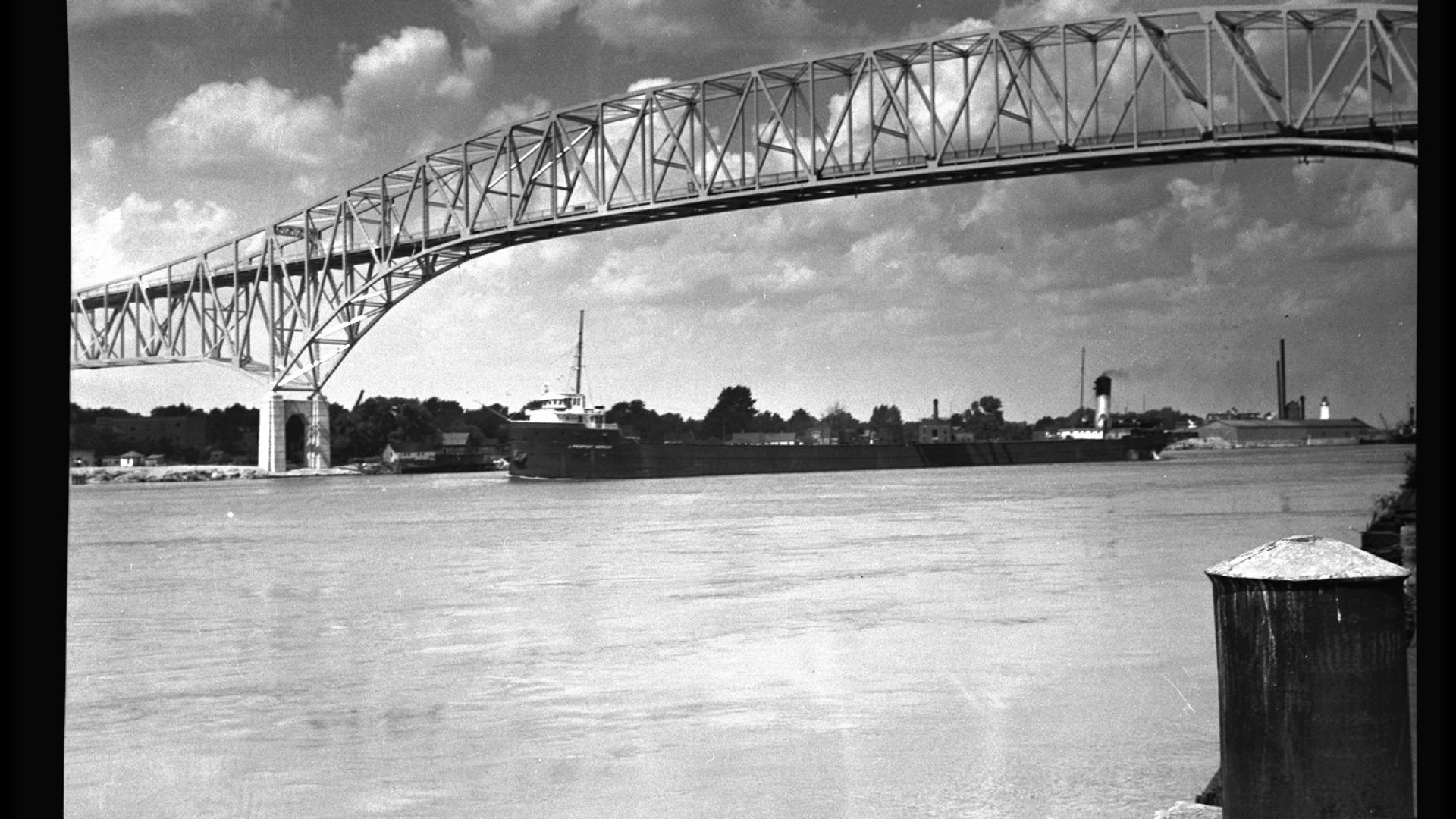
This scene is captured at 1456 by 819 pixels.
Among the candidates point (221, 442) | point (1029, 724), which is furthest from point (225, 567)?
point (221, 442)

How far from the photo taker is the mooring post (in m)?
2.00

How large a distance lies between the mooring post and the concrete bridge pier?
39.4 meters

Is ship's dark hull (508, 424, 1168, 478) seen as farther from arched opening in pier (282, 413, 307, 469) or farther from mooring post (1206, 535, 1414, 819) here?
mooring post (1206, 535, 1414, 819)

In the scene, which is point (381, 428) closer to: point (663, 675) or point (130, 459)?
point (130, 459)

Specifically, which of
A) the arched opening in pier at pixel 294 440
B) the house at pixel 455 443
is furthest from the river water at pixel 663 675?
the house at pixel 455 443

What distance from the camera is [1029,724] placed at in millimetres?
4816

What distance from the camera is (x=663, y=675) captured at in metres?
6.25

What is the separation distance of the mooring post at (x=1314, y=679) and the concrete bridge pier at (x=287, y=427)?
3943 cm

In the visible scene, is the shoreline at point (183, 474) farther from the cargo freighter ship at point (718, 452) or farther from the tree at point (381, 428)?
A: the cargo freighter ship at point (718, 452)

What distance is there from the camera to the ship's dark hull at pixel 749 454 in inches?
1617

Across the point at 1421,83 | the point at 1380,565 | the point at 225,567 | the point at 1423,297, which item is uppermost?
the point at 1421,83

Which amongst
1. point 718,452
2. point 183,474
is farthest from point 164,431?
point 718,452

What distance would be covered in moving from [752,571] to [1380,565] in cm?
991

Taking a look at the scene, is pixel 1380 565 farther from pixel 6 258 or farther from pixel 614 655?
pixel 614 655
